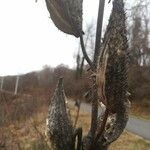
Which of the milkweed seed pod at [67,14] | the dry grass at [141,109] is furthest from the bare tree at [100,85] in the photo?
the dry grass at [141,109]

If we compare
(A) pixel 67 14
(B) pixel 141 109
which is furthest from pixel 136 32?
(B) pixel 141 109

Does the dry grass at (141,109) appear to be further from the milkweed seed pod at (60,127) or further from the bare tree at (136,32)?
the milkweed seed pod at (60,127)

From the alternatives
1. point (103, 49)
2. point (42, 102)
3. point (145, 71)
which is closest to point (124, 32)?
point (103, 49)

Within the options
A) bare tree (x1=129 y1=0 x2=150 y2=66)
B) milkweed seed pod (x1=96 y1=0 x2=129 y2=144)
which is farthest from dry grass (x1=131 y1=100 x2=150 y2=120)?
milkweed seed pod (x1=96 y1=0 x2=129 y2=144)

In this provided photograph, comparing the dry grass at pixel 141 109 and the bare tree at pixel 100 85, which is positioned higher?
the bare tree at pixel 100 85

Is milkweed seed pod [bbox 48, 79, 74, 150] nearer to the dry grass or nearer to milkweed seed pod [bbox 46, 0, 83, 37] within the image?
milkweed seed pod [bbox 46, 0, 83, 37]

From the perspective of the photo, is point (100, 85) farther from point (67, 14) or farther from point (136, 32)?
point (136, 32)
